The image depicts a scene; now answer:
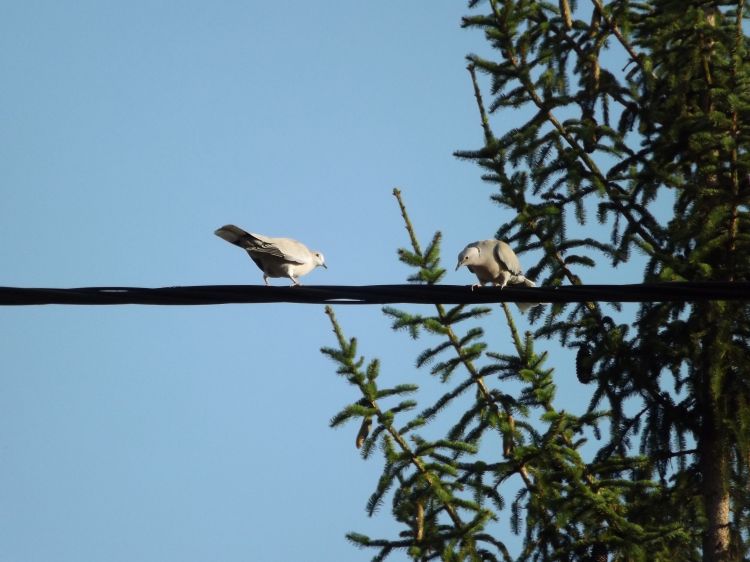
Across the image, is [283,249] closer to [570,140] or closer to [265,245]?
[265,245]

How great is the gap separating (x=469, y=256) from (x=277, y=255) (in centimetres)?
129

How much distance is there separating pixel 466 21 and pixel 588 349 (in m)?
2.79

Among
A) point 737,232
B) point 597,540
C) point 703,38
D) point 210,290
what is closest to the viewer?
point 210,290

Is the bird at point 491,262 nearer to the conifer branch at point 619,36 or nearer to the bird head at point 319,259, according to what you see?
the bird head at point 319,259

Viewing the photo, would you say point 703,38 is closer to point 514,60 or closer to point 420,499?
point 514,60

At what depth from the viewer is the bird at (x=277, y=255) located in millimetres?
7848

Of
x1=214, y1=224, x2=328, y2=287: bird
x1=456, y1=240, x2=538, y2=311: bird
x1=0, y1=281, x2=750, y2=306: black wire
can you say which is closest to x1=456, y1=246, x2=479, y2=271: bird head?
x1=456, y1=240, x2=538, y2=311: bird

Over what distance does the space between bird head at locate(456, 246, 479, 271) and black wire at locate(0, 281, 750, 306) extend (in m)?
2.49

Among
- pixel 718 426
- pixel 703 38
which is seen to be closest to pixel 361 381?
pixel 718 426

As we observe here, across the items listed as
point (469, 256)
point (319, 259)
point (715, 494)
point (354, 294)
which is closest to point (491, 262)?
point (469, 256)

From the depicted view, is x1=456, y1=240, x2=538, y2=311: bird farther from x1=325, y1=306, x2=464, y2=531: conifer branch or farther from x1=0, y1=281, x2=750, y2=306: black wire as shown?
x1=0, y1=281, x2=750, y2=306: black wire

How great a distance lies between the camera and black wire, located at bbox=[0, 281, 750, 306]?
5.60 m

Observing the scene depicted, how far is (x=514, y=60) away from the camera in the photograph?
10.0 m

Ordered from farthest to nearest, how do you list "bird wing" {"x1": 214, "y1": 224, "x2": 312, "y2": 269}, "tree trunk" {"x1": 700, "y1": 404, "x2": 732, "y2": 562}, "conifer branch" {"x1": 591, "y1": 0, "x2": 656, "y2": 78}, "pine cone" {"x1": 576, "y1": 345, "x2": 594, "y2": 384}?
1. "conifer branch" {"x1": 591, "y1": 0, "x2": 656, "y2": 78}
2. "pine cone" {"x1": 576, "y1": 345, "x2": 594, "y2": 384}
3. "tree trunk" {"x1": 700, "y1": 404, "x2": 732, "y2": 562}
4. "bird wing" {"x1": 214, "y1": 224, "x2": 312, "y2": 269}
